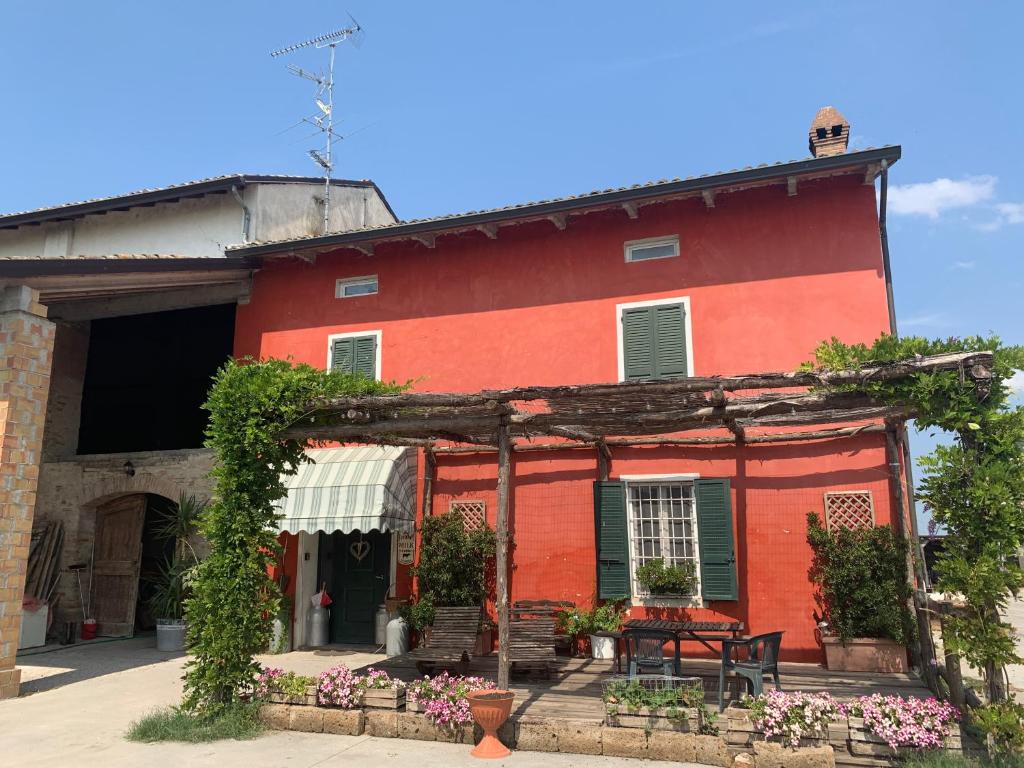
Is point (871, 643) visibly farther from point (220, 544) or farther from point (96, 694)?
point (96, 694)

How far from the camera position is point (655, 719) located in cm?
666

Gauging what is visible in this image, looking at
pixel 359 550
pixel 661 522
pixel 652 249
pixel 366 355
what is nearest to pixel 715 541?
pixel 661 522

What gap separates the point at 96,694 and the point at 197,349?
736 cm

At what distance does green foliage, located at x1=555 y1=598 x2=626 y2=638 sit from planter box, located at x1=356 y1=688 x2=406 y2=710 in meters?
3.34

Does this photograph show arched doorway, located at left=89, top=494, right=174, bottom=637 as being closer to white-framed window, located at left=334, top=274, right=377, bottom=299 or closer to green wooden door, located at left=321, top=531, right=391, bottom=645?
green wooden door, located at left=321, top=531, right=391, bottom=645

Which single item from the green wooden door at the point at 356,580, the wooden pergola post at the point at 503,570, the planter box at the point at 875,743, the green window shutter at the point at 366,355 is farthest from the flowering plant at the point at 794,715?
the green window shutter at the point at 366,355

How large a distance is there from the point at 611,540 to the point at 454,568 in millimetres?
2353

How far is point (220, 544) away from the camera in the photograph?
8.00 m

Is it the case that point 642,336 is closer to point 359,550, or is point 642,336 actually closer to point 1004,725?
point 359,550

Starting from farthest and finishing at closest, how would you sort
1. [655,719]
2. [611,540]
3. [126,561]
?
[126,561] < [611,540] < [655,719]

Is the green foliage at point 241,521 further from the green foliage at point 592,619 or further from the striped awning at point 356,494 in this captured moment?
the green foliage at point 592,619

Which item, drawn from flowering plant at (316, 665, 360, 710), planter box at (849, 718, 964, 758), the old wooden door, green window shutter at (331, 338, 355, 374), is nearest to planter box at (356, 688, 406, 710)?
flowering plant at (316, 665, 360, 710)

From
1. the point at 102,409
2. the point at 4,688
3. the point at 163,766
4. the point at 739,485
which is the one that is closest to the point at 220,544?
the point at 163,766

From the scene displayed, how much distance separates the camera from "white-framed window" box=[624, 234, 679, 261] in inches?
434
